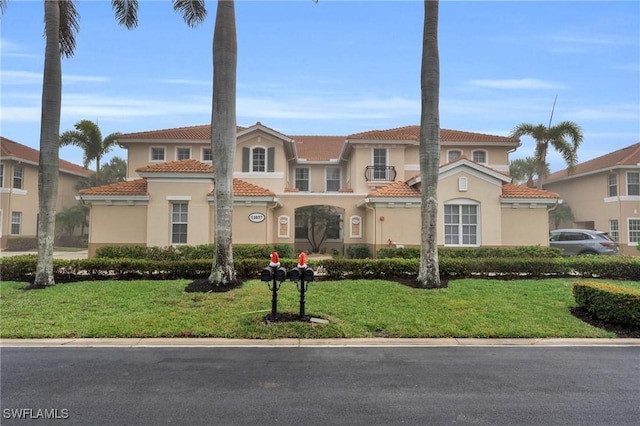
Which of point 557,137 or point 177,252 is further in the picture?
point 557,137

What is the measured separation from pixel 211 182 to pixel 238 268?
669 centimetres

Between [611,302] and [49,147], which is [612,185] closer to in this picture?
[611,302]

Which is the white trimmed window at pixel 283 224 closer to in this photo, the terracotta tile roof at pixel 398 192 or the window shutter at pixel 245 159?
the window shutter at pixel 245 159

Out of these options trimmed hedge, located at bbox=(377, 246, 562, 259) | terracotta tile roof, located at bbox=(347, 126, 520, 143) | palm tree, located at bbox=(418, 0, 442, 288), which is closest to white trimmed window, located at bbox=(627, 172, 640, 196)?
terracotta tile roof, located at bbox=(347, 126, 520, 143)

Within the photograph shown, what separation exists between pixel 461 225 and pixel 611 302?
9912 millimetres

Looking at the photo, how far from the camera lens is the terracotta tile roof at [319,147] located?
2852 centimetres

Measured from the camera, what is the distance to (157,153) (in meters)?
25.3

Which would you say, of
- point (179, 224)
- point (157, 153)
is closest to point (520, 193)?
point (179, 224)

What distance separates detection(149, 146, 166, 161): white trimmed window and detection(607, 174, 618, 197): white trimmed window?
30257 millimetres

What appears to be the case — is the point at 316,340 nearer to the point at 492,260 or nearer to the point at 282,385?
the point at 282,385

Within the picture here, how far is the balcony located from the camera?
23.7 metres

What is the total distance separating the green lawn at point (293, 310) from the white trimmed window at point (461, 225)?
21.9 feet

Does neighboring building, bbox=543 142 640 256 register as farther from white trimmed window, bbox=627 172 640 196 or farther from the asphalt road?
the asphalt road

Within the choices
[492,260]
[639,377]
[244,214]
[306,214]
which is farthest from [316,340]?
[306,214]
